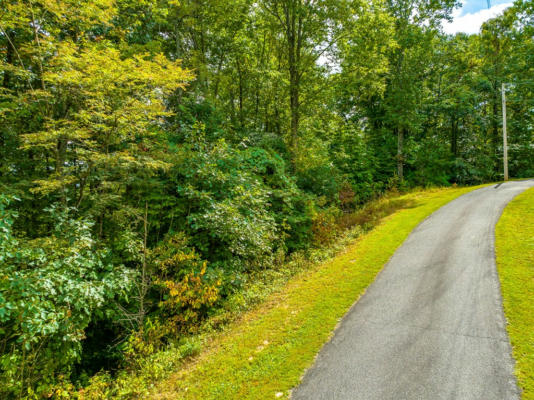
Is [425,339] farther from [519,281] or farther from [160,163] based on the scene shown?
[160,163]

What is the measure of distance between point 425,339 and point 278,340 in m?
2.09

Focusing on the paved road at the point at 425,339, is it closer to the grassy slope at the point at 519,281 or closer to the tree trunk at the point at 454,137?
the grassy slope at the point at 519,281

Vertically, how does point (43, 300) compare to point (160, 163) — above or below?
below

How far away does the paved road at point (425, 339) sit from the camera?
2.88 m

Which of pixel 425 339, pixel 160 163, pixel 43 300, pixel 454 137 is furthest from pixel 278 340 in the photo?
pixel 454 137

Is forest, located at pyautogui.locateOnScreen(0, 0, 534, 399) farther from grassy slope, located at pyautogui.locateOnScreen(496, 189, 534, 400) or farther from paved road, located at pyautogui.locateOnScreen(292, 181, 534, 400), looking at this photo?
grassy slope, located at pyautogui.locateOnScreen(496, 189, 534, 400)

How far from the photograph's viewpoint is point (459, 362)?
10.3ft

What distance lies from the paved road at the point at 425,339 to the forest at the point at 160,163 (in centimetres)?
274

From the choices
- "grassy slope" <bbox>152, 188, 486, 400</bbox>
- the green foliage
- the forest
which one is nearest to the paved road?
"grassy slope" <bbox>152, 188, 486, 400</bbox>

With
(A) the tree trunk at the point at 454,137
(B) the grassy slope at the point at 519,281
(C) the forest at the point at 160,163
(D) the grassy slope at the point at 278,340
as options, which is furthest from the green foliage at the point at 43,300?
(A) the tree trunk at the point at 454,137

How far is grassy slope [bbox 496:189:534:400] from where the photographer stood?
3027mm

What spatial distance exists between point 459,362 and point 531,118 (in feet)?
85.7

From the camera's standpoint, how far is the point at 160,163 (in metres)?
5.69

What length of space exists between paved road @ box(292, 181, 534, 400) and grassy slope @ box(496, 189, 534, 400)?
0.37ft
